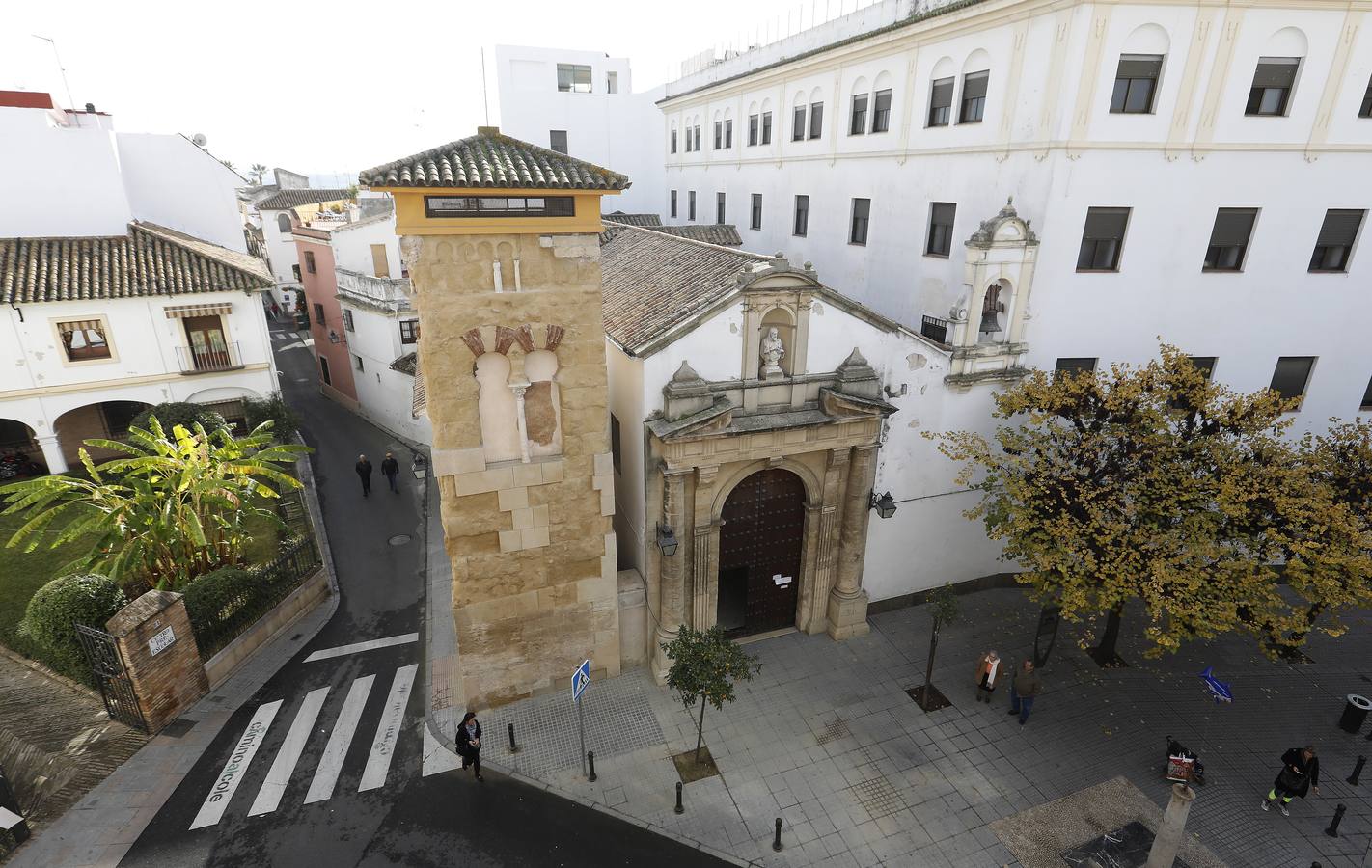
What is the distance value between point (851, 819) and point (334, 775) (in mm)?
10050

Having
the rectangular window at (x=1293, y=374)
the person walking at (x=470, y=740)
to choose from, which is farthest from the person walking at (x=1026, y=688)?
the rectangular window at (x=1293, y=374)

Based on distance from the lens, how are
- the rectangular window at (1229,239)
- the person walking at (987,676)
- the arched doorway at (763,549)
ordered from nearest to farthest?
the person walking at (987,676)
the arched doorway at (763,549)
the rectangular window at (1229,239)

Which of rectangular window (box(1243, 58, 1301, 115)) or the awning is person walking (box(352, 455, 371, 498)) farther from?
rectangular window (box(1243, 58, 1301, 115))

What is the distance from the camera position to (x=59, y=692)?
49.3 ft

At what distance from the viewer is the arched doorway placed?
52.3 feet

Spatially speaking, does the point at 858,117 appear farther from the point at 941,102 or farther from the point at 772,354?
the point at 772,354

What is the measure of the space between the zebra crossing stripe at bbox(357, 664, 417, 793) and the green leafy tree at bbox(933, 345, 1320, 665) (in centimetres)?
1349

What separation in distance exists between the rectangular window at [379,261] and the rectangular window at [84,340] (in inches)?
383

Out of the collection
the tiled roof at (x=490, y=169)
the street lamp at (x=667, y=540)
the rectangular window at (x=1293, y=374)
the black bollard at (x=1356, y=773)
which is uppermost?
the tiled roof at (x=490, y=169)

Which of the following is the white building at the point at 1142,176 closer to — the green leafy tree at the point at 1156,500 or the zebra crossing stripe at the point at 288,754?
the green leafy tree at the point at 1156,500

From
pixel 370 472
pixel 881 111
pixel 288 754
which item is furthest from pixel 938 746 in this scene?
pixel 370 472

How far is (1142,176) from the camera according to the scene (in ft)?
52.3

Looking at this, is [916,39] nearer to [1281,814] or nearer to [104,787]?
[1281,814]

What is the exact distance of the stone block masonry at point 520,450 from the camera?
12.3 m
